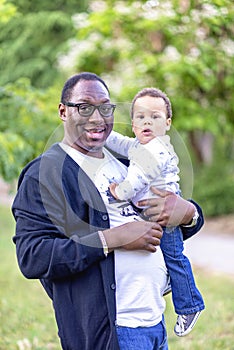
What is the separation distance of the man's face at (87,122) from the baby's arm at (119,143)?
200 millimetres

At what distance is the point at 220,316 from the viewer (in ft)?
23.7

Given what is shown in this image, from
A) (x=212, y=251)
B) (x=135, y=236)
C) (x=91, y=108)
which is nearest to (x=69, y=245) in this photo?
(x=135, y=236)

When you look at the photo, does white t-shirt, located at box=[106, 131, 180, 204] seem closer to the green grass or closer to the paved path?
the green grass

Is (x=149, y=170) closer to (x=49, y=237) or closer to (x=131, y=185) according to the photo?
(x=131, y=185)

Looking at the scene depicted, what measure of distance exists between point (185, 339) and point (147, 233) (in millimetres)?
3855

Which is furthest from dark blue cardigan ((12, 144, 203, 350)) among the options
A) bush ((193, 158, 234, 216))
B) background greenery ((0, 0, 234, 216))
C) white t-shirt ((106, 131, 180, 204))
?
bush ((193, 158, 234, 216))

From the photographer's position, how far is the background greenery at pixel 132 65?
6.09 metres

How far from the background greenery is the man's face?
25 centimetres

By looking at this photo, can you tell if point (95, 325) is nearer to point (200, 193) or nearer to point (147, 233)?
point (147, 233)

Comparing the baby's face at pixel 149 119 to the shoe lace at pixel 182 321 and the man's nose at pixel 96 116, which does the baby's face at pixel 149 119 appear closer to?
the man's nose at pixel 96 116

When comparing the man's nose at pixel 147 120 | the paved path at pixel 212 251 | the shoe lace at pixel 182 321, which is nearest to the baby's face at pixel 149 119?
the man's nose at pixel 147 120

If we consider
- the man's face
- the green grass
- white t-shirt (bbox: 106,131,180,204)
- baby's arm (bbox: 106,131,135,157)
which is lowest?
the green grass

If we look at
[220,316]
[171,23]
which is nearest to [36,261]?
[220,316]

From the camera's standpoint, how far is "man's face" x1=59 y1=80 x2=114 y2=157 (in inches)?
106
